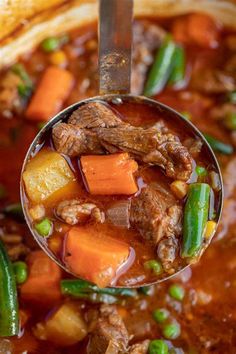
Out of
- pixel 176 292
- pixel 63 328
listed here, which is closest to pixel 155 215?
pixel 176 292

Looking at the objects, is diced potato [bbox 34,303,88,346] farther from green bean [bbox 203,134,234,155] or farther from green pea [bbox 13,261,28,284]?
green bean [bbox 203,134,234,155]

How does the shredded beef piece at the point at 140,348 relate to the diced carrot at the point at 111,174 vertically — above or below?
below

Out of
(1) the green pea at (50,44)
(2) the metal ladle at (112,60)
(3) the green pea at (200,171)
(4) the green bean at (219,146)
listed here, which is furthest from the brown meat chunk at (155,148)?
(1) the green pea at (50,44)

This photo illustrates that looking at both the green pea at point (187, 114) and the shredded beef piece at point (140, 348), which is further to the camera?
the green pea at point (187, 114)

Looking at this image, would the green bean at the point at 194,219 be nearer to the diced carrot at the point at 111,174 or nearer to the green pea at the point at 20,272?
the diced carrot at the point at 111,174

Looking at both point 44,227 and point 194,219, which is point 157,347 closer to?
point 194,219

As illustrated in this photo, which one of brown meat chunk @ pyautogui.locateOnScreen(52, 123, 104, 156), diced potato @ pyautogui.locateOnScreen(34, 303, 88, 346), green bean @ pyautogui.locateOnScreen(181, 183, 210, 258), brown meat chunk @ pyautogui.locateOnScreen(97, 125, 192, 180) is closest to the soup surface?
diced potato @ pyautogui.locateOnScreen(34, 303, 88, 346)

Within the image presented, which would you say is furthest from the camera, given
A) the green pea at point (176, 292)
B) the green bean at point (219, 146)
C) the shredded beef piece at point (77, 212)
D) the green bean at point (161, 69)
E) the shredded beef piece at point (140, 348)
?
the green bean at point (161, 69)
